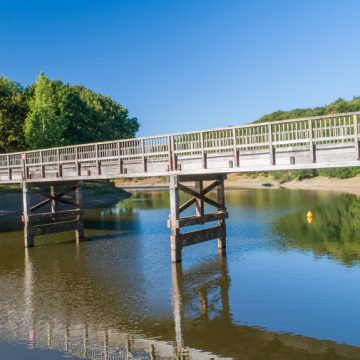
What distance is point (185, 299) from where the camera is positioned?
16.3m

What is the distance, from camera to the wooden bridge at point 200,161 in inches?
644

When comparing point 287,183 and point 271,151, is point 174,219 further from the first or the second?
point 287,183

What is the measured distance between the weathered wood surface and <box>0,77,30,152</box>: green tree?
97.9 feet

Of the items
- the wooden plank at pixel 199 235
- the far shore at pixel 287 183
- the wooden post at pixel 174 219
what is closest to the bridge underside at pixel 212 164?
the wooden post at pixel 174 219

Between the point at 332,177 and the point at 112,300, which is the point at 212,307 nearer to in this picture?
the point at 112,300

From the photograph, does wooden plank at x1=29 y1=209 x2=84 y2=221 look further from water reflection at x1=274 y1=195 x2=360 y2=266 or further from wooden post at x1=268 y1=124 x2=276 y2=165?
wooden post at x1=268 y1=124 x2=276 y2=165

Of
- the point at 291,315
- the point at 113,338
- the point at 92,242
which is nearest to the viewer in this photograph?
the point at 113,338

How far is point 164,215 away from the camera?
4550 centimetres

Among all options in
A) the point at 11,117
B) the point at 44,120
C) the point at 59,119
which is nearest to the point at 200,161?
the point at 44,120

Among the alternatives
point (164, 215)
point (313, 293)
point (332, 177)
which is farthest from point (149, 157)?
point (332, 177)

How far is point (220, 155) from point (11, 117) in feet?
158

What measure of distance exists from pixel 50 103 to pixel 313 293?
1987 inches

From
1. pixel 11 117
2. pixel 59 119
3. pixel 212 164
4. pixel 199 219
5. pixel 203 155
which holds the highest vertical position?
pixel 11 117

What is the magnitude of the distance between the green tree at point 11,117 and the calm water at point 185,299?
109 feet
